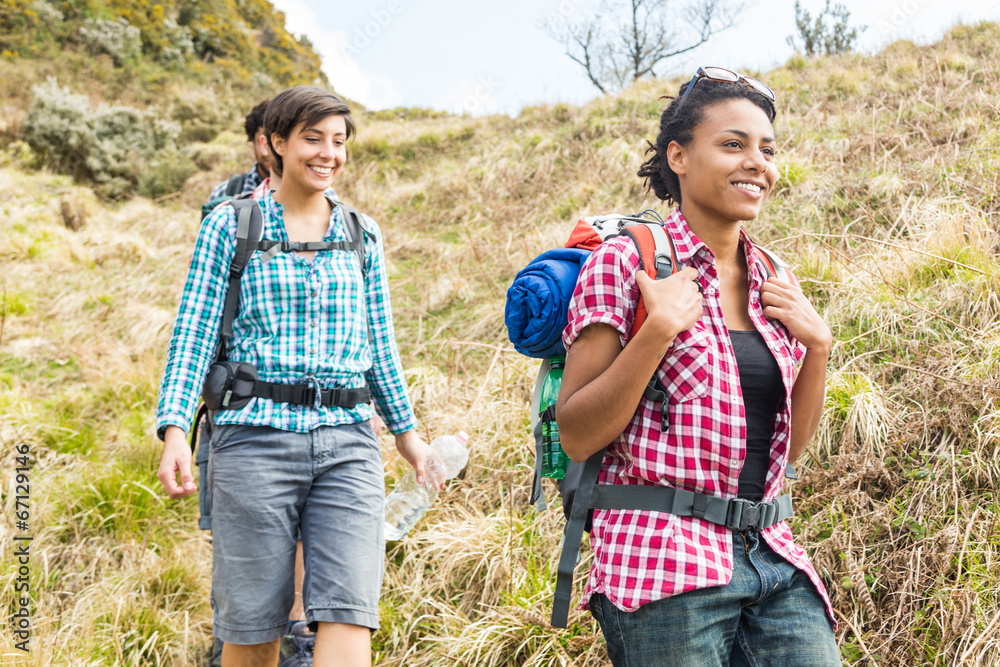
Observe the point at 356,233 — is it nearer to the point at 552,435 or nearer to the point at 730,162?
the point at 552,435

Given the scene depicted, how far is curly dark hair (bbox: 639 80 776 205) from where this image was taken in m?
1.78

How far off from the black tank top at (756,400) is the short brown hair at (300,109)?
5.63 ft

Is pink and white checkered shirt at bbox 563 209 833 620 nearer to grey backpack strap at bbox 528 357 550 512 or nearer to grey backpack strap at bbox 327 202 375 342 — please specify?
grey backpack strap at bbox 528 357 550 512

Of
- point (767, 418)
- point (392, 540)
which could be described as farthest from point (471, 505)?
point (767, 418)

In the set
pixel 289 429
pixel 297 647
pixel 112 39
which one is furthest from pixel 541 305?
pixel 112 39

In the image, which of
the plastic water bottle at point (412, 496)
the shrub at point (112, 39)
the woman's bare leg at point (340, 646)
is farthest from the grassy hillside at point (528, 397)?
the shrub at point (112, 39)

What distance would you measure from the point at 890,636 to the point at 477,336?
13.0ft

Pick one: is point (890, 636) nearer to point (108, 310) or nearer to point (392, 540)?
point (392, 540)

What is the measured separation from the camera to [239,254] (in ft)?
7.88

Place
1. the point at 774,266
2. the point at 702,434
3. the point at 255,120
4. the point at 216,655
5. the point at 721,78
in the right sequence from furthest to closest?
the point at 255,120
the point at 216,655
the point at 774,266
the point at 721,78
the point at 702,434

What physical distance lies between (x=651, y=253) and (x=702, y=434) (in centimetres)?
45

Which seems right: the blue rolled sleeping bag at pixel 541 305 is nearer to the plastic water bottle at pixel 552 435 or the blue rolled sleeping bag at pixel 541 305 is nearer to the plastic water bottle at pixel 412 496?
the plastic water bottle at pixel 552 435

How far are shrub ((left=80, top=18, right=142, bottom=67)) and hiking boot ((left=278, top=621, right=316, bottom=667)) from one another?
22.5 metres

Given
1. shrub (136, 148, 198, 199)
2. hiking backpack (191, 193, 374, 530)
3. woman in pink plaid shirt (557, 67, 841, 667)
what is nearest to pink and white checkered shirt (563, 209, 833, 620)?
woman in pink plaid shirt (557, 67, 841, 667)
